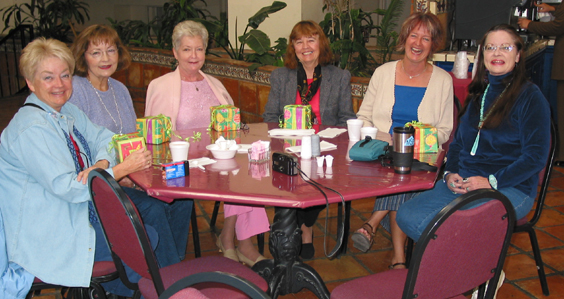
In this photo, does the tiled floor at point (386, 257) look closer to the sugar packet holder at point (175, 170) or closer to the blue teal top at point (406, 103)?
the blue teal top at point (406, 103)

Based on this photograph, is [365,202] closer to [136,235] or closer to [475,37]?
[475,37]

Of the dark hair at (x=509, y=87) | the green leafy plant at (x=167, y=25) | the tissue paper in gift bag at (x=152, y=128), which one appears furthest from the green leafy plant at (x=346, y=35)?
the tissue paper in gift bag at (x=152, y=128)

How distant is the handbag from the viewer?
2.29 meters

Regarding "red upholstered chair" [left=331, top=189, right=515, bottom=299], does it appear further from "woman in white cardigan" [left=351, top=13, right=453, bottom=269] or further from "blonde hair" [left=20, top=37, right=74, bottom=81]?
"blonde hair" [left=20, top=37, right=74, bottom=81]

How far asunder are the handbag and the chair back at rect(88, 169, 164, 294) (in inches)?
41.7

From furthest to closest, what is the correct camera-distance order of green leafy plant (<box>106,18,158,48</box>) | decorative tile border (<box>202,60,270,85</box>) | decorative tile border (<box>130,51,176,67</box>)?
green leafy plant (<box>106,18,158,48</box>)
decorative tile border (<box>130,51,176,67</box>)
decorative tile border (<box>202,60,270,85</box>)

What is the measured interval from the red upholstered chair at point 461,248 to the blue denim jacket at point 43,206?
4.15ft

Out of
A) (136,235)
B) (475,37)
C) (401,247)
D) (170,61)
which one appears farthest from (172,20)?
(136,235)

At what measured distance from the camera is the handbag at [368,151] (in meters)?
2.29

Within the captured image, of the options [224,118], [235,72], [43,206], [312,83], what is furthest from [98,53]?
[235,72]

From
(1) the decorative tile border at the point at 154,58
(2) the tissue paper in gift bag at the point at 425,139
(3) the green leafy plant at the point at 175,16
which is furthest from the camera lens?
(1) the decorative tile border at the point at 154,58

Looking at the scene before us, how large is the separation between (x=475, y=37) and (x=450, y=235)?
349 centimetres

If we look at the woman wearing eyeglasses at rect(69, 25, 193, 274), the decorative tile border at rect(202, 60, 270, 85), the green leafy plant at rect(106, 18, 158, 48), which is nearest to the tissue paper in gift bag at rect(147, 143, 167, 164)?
the woman wearing eyeglasses at rect(69, 25, 193, 274)

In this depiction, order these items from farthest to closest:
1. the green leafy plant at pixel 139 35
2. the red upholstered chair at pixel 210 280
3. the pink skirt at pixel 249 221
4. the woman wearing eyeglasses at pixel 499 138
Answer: the green leafy plant at pixel 139 35 → the pink skirt at pixel 249 221 → the woman wearing eyeglasses at pixel 499 138 → the red upholstered chair at pixel 210 280
